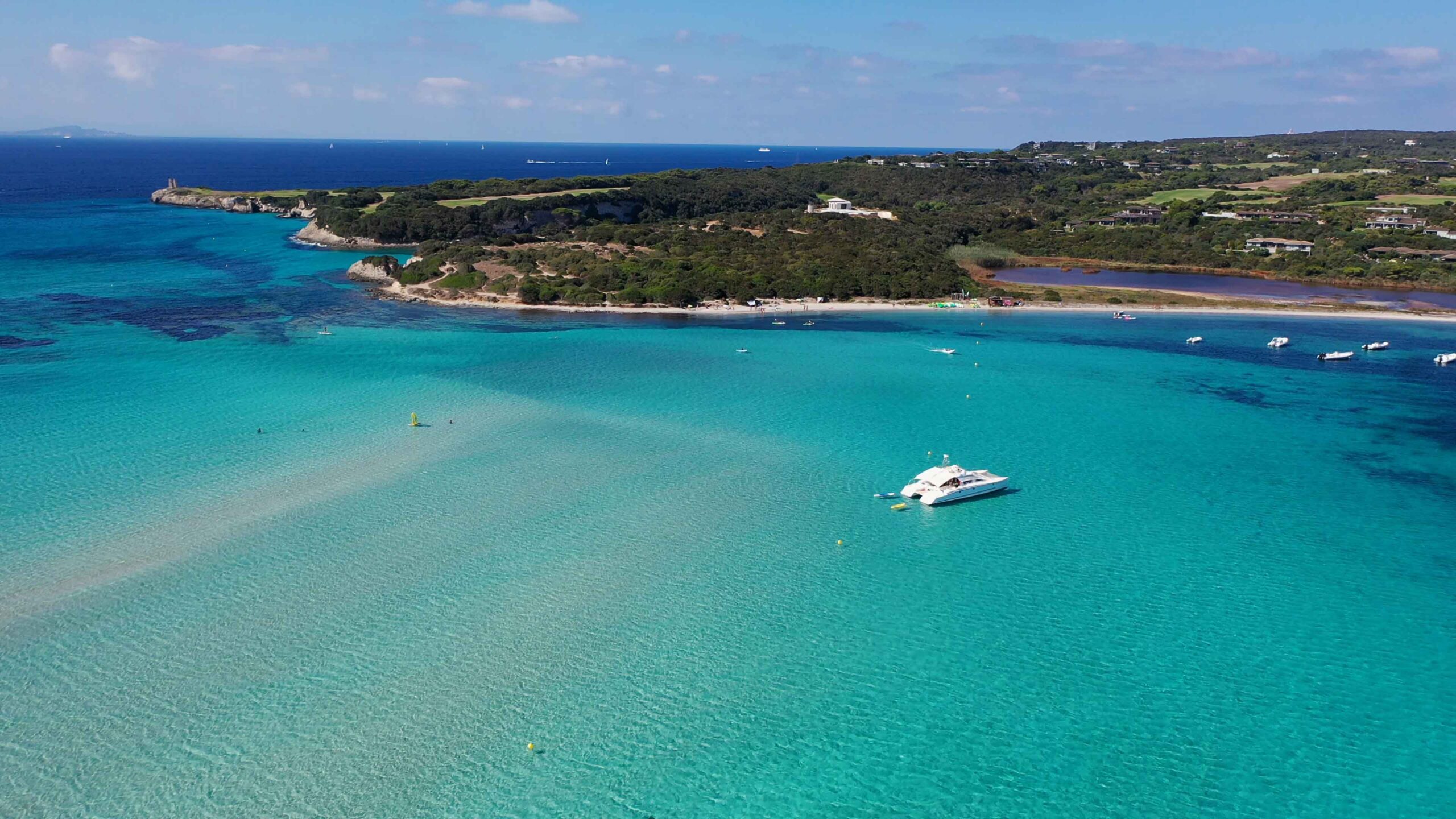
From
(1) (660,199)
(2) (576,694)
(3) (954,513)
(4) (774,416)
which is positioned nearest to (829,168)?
(1) (660,199)

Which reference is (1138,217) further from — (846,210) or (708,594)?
(708,594)

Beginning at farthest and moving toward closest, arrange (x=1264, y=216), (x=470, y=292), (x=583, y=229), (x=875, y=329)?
(x=1264, y=216), (x=583, y=229), (x=470, y=292), (x=875, y=329)

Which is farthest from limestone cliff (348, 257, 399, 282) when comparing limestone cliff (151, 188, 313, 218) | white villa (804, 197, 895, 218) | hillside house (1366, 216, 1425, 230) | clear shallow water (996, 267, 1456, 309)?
hillside house (1366, 216, 1425, 230)

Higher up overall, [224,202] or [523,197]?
[523,197]

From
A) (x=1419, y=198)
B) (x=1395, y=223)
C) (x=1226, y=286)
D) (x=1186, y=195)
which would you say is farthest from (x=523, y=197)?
(x=1419, y=198)

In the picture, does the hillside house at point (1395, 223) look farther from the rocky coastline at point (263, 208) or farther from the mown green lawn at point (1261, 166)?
the rocky coastline at point (263, 208)

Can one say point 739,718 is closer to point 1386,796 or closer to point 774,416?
point 1386,796

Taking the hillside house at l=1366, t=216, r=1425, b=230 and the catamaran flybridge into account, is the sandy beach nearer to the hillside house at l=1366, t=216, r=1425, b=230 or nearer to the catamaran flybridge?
the hillside house at l=1366, t=216, r=1425, b=230
